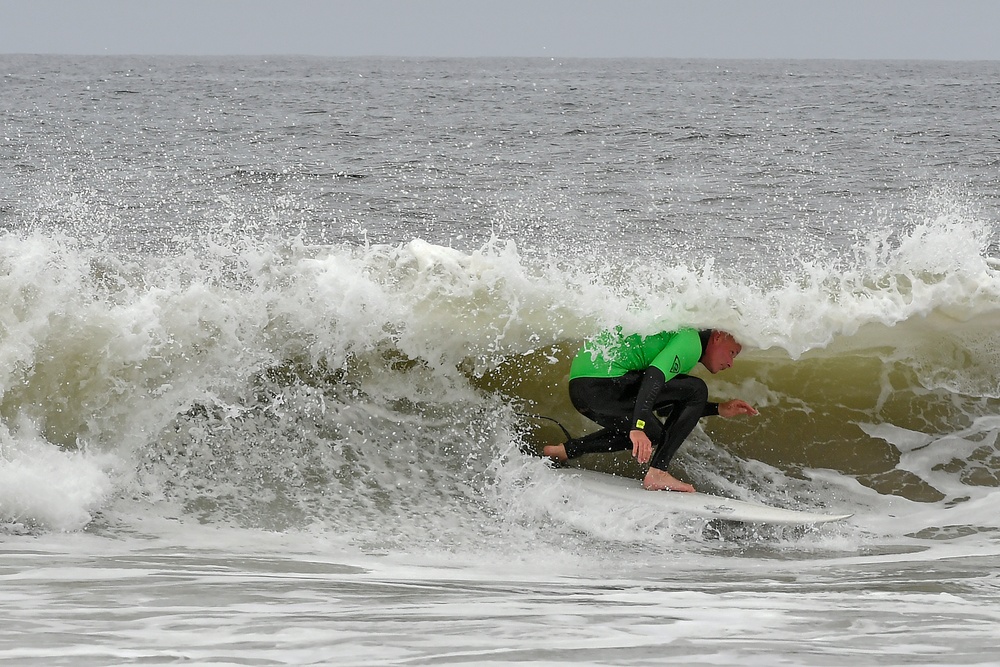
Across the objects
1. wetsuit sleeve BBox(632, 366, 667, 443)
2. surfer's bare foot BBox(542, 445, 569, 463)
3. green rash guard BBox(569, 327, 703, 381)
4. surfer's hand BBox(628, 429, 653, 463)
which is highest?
green rash guard BBox(569, 327, 703, 381)

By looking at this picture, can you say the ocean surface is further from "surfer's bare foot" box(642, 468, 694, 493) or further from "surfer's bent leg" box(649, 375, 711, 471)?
"surfer's bent leg" box(649, 375, 711, 471)

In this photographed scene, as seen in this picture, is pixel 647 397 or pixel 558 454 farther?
pixel 558 454

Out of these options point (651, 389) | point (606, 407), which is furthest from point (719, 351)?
point (606, 407)

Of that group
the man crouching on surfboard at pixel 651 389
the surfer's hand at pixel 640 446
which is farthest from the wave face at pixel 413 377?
the surfer's hand at pixel 640 446

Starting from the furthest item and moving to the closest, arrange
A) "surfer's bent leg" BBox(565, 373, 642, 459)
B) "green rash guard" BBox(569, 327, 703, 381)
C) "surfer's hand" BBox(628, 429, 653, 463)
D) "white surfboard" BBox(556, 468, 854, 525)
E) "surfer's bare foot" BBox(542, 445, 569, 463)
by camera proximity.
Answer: "surfer's bare foot" BBox(542, 445, 569, 463)
"surfer's bent leg" BBox(565, 373, 642, 459)
"green rash guard" BBox(569, 327, 703, 381)
"white surfboard" BBox(556, 468, 854, 525)
"surfer's hand" BBox(628, 429, 653, 463)

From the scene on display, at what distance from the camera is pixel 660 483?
5336 mm

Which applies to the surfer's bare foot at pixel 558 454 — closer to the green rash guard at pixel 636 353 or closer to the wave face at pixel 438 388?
the wave face at pixel 438 388

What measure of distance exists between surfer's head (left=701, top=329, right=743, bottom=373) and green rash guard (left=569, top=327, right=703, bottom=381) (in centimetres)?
7

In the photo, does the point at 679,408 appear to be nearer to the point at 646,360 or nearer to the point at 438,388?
the point at 646,360

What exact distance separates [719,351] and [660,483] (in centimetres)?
80

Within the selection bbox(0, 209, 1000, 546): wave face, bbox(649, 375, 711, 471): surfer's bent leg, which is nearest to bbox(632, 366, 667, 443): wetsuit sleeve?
bbox(649, 375, 711, 471): surfer's bent leg

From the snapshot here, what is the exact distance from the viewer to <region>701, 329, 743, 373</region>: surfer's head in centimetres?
538

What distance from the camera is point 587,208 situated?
1506cm

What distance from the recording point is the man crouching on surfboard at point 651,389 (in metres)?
5.21
